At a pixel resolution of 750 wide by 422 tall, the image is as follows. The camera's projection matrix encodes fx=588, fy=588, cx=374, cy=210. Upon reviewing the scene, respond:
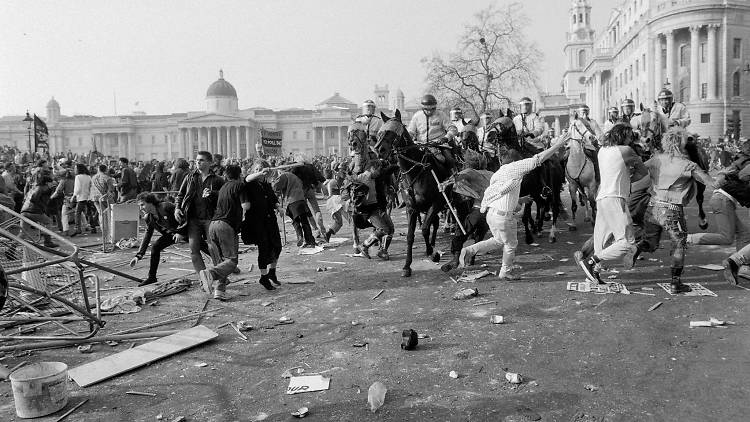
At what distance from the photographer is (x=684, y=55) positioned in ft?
210

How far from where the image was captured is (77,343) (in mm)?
6098

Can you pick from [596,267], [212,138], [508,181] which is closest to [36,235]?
[508,181]

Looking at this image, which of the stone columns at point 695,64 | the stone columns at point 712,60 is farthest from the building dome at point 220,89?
the stone columns at point 712,60

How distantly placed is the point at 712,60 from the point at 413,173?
210 ft

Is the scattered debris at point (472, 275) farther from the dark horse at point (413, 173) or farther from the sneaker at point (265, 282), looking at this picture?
the sneaker at point (265, 282)

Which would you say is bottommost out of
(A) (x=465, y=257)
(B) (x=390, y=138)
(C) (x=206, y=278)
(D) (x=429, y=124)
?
(C) (x=206, y=278)

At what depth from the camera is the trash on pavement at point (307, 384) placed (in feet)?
15.7

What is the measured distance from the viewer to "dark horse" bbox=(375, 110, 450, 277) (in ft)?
29.1

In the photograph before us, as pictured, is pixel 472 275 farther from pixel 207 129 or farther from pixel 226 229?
pixel 207 129

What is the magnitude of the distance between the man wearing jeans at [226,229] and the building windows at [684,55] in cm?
6791

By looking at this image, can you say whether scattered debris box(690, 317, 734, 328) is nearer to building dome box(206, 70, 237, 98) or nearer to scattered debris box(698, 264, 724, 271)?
scattered debris box(698, 264, 724, 271)

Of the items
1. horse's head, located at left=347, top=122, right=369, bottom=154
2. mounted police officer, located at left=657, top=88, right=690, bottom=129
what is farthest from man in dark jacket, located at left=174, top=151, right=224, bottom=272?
mounted police officer, located at left=657, top=88, right=690, bottom=129

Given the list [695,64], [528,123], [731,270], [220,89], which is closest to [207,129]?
[220,89]

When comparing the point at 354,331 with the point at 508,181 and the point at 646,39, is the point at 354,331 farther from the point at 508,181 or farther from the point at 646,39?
the point at 646,39
